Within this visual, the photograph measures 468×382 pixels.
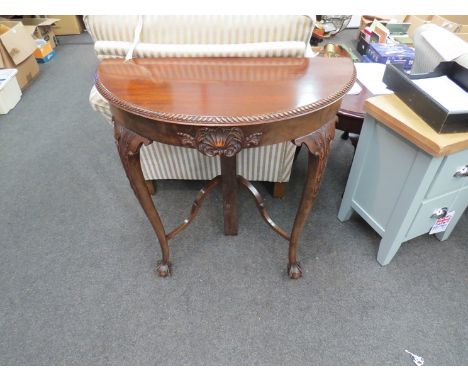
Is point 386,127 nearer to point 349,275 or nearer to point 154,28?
point 349,275

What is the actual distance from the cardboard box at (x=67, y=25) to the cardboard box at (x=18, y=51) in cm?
90

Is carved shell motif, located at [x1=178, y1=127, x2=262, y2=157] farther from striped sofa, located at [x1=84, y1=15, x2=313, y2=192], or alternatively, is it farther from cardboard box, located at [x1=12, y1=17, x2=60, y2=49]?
cardboard box, located at [x1=12, y1=17, x2=60, y2=49]

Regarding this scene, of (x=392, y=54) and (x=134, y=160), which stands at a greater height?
(x=134, y=160)

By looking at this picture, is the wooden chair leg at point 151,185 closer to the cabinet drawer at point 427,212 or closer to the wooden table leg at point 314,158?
the wooden table leg at point 314,158

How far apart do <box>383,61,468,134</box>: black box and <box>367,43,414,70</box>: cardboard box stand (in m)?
1.06

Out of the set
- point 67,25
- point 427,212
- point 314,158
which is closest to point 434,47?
point 427,212

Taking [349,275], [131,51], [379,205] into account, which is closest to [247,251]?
[349,275]

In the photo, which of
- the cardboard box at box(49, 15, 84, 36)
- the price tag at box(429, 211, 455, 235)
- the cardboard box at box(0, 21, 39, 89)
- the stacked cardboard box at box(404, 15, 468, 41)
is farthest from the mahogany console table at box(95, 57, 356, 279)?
the cardboard box at box(49, 15, 84, 36)

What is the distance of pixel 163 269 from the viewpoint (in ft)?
4.18

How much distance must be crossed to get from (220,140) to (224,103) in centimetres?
10

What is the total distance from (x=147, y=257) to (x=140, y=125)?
73 centimetres

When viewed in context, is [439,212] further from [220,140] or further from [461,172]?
[220,140]

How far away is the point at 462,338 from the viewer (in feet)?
3.60

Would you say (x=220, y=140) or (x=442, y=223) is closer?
(x=220, y=140)
